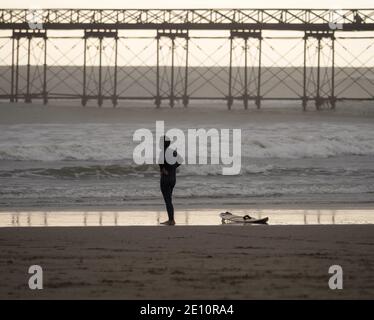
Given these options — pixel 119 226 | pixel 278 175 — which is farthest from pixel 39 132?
pixel 119 226

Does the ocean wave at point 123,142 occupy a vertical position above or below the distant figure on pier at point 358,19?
below

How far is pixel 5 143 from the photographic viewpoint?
95.2 feet

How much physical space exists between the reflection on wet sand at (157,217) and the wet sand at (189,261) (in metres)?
1.00

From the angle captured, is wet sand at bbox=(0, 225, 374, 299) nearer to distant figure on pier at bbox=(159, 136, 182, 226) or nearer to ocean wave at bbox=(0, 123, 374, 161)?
distant figure on pier at bbox=(159, 136, 182, 226)

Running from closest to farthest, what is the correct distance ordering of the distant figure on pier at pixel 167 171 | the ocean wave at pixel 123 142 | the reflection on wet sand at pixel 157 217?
the reflection on wet sand at pixel 157 217 → the distant figure on pier at pixel 167 171 → the ocean wave at pixel 123 142

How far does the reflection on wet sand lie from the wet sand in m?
1.00

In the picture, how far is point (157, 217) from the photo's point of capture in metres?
13.9

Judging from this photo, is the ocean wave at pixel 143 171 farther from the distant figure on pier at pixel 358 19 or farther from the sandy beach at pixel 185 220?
the distant figure on pier at pixel 358 19

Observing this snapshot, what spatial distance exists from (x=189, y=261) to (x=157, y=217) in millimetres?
4857

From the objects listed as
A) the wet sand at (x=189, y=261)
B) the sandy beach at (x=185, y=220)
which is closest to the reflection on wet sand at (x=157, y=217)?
the sandy beach at (x=185, y=220)

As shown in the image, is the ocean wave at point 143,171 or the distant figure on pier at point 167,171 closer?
the distant figure on pier at point 167,171

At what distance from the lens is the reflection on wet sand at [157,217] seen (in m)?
12.9
